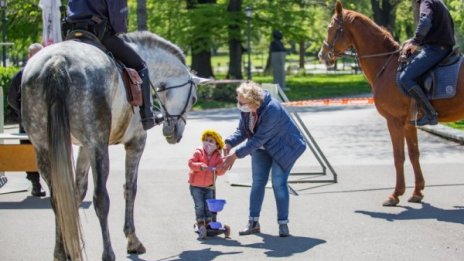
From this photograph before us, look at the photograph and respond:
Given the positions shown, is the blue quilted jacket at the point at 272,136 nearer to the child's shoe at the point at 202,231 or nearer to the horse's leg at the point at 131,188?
the child's shoe at the point at 202,231

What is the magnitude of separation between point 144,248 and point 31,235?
158 cm

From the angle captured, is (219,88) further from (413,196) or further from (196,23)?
(413,196)

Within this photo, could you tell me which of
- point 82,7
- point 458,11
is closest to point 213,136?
point 82,7

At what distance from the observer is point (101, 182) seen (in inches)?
283

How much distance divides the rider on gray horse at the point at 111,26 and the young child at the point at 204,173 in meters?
1.00

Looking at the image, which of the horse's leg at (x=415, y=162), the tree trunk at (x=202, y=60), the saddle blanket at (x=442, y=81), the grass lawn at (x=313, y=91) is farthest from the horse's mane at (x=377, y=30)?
the tree trunk at (x=202, y=60)

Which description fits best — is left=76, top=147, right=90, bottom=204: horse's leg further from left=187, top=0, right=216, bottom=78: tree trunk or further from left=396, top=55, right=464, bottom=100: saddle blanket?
left=187, top=0, right=216, bottom=78: tree trunk

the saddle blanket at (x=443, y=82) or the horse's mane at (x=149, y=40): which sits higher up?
the horse's mane at (x=149, y=40)

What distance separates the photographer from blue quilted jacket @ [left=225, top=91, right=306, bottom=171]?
347 inches

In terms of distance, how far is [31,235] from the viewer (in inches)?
357

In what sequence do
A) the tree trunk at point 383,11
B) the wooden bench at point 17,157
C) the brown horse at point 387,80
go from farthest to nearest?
the tree trunk at point 383,11
the wooden bench at point 17,157
the brown horse at point 387,80

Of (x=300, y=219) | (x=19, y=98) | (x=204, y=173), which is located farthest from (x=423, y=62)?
(x=19, y=98)

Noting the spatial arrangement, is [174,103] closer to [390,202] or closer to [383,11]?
[390,202]

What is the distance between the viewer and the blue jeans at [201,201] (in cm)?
898
